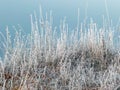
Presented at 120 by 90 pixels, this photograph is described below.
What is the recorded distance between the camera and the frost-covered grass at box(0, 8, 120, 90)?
13.0ft

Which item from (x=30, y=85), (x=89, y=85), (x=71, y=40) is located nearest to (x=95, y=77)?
→ (x=89, y=85)

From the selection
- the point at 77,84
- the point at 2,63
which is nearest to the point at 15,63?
the point at 2,63

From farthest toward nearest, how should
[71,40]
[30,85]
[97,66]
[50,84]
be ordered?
[71,40], [97,66], [50,84], [30,85]

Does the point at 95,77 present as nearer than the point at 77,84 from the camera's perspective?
No

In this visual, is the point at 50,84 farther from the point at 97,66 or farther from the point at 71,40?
the point at 71,40

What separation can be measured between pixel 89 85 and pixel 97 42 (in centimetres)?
140

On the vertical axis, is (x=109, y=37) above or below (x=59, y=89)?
above

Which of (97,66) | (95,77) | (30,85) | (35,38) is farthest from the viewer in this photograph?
(35,38)

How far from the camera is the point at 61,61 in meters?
4.44

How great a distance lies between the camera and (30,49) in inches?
197

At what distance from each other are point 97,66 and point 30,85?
4.03 ft

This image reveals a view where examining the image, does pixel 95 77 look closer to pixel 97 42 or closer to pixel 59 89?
pixel 59 89

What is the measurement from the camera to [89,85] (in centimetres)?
404

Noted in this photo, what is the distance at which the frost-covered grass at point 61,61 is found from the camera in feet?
13.0
